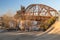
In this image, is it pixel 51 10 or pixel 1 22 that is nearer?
pixel 1 22

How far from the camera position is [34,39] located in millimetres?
18984

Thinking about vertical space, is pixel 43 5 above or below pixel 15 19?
above

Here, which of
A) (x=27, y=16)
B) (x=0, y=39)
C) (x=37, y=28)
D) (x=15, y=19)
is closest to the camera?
(x=0, y=39)

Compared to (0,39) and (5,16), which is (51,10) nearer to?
(5,16)

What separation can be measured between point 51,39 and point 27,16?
67.6ft

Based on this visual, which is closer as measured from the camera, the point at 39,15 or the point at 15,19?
the point at 15,19

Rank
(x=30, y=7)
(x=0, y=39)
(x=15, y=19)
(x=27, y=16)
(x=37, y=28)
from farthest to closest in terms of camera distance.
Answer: (x=30, y=7), (x=27, y=16), (x=15, y=19), (x=37, y=28), (x=0, y=39)

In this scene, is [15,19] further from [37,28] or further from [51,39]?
[51,39]

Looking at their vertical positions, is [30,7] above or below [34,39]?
above

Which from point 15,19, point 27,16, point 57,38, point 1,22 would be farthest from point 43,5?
point 57,38

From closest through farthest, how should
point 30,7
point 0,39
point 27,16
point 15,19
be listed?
point 0,39 < point 15,19 < point 27,16 < point 30,7

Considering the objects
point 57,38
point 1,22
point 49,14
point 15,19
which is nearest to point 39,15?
point 49,14

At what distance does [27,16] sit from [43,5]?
198 inches

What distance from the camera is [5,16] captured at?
129 feet
